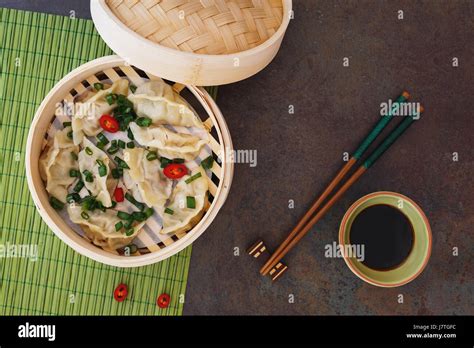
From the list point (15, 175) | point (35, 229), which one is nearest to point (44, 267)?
point (35, 229)

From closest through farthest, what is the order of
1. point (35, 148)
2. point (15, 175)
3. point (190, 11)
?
1. point (190, 11)
2. point (35, 148)
3. point (15, 175)

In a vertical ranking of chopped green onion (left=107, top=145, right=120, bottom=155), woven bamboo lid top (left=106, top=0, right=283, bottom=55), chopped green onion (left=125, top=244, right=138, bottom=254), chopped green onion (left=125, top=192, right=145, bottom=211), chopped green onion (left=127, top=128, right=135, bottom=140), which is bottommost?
chopped green onion (left=125, top=244, right=138, bottom=254)

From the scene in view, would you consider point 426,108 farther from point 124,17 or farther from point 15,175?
point 15,175

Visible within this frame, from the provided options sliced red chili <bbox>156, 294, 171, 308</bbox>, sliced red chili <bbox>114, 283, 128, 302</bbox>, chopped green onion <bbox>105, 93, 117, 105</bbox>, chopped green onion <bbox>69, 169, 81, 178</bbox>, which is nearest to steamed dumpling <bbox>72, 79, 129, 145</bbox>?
chopped green onion <bbox>105, 93, 117, 105</bbox>

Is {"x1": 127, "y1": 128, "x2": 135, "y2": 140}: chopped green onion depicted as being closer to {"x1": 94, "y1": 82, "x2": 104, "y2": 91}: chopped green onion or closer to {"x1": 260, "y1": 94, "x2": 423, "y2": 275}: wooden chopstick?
{"x1": 94, "y1": 82, "x2": 104, "y2": 91}: chopped green onion

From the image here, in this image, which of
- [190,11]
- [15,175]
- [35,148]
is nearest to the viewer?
[190,11]
